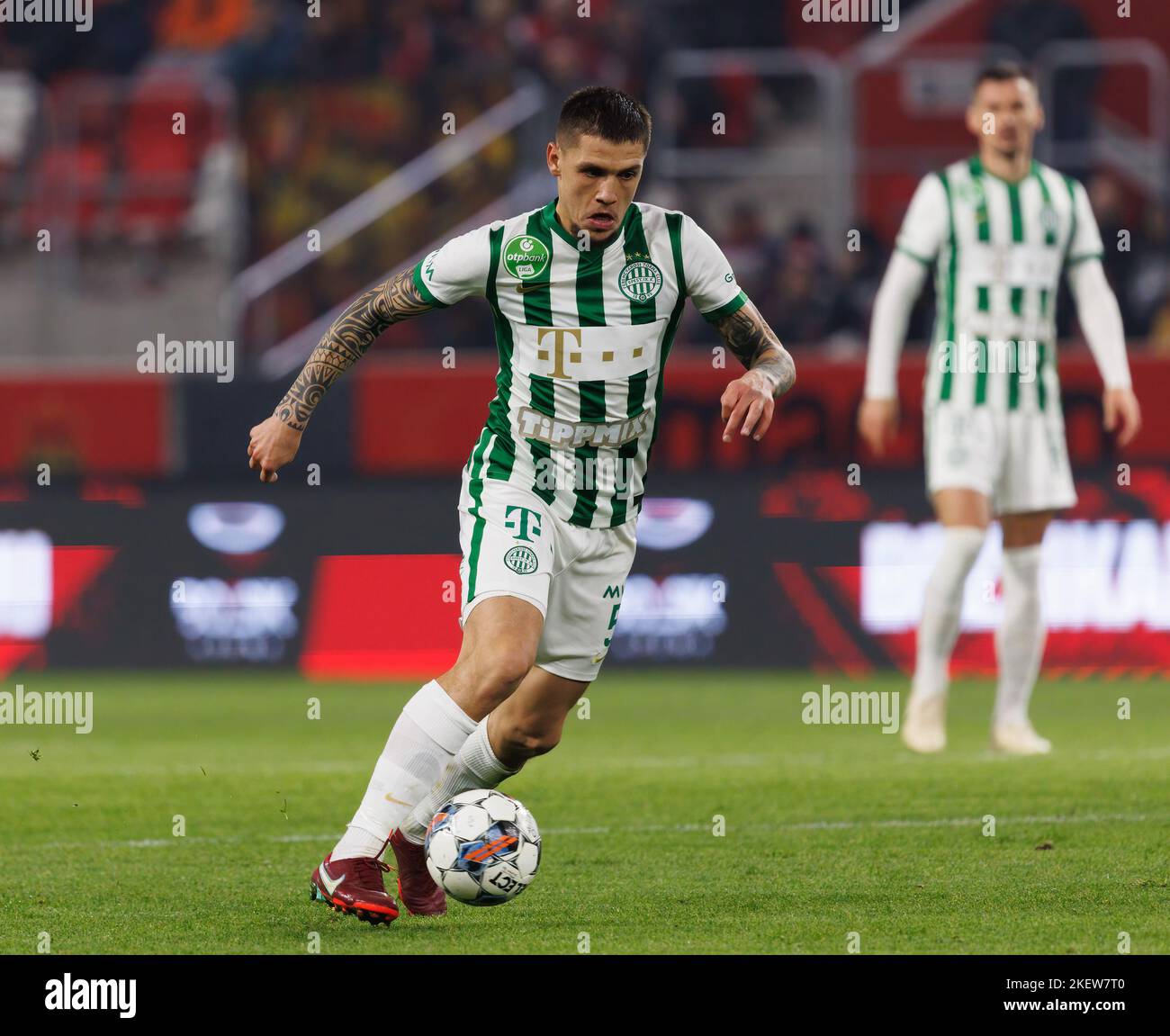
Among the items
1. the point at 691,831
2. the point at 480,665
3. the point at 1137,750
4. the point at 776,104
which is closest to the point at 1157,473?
the point at 1137,750

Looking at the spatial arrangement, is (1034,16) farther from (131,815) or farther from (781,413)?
(131,815)

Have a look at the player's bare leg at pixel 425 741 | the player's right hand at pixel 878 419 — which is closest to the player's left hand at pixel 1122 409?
the player's right hand at pixel 878 419

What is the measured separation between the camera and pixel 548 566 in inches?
204

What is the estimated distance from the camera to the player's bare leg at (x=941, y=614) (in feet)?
27.9

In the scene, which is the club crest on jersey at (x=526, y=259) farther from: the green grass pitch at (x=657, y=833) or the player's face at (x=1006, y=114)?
the player's face at (x=1006, y=114)

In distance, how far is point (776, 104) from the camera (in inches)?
607

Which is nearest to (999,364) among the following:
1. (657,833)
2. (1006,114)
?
(1006,114)

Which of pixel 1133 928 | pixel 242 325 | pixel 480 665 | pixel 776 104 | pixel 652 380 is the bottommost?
pixel 1133 928

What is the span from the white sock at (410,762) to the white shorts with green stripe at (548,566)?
0.95 feet

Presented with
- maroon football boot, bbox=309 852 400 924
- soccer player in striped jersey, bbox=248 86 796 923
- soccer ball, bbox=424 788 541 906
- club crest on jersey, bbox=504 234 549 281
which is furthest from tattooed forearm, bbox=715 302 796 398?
maroon football boot, bbox=309 852 400 924

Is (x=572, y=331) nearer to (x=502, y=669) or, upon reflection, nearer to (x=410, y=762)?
(x=502, y=669)

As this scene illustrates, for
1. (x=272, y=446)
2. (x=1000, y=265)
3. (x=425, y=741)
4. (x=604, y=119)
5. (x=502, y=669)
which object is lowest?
(x=425, y=741)

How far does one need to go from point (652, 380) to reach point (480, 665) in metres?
0.97

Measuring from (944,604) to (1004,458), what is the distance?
71 cm
